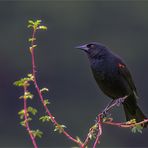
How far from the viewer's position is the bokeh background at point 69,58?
28469mm

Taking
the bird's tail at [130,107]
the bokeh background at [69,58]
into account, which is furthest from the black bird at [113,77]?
the bokeh background at [69,58]

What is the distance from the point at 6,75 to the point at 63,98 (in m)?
2.65

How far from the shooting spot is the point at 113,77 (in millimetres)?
6527

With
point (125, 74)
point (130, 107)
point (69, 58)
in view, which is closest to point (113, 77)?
point (125, 74)

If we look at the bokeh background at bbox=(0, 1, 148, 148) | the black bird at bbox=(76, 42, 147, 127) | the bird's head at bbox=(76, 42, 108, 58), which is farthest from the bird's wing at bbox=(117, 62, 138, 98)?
the bokeh background at bbox=(0, 1, 148, 148)

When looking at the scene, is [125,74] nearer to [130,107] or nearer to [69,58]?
[130,107]

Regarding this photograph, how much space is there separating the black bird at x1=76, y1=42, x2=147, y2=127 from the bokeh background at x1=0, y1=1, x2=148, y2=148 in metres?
17.8

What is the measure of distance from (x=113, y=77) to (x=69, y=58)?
26.8 metres

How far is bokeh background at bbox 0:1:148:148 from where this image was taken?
28.5 meters

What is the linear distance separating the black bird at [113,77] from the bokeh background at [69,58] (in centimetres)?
1782

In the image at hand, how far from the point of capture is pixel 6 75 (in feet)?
107

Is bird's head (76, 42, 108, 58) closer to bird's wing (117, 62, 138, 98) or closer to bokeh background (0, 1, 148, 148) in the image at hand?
bird's wing (117, 62, 138, 98)

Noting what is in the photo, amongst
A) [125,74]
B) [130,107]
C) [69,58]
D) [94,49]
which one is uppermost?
[94,49]

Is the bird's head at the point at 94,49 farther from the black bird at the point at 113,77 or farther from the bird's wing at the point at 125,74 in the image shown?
the bird's wing at the point at 125,74
